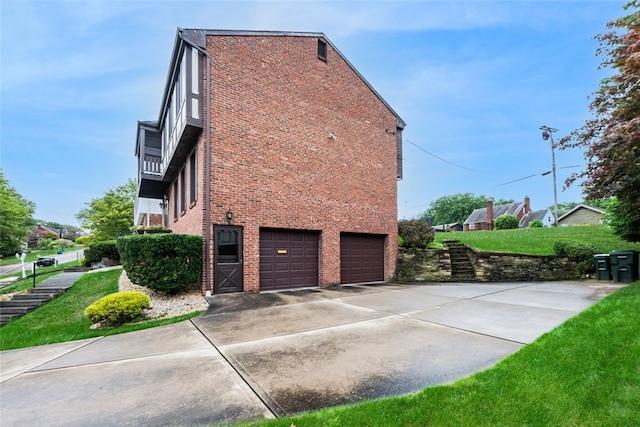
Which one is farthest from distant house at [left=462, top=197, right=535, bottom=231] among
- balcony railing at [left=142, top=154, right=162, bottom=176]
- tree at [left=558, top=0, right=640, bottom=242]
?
balcony railing at [left=142, top=154, right=162, bottom=176]

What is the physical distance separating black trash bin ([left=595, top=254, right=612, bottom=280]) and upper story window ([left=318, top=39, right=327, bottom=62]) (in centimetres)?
1286

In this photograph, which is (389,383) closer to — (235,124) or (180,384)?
(180,384)

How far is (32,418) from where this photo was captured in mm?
2807

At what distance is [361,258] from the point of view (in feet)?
40.6

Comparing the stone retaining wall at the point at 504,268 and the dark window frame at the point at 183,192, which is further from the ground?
the dark window frame at the point at 183,192

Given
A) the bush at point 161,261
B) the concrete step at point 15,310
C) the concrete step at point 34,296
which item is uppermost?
the bush at point 161,261

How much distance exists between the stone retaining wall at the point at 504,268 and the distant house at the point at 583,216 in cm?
3110

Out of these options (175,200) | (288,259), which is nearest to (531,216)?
(288,259)

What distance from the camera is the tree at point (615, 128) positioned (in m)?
6.12

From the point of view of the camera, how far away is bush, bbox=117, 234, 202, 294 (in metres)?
7.61

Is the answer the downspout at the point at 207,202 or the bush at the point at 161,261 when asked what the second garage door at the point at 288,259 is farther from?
the bush at the point at 161,261

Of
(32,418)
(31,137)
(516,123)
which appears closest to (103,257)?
(32,418)

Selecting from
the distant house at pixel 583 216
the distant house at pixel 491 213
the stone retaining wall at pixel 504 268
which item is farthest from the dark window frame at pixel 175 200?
the distant house at pixel 491 213

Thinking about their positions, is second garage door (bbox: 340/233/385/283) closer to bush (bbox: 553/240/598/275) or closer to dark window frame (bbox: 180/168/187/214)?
dark window frame (bbox: 180/168/187/214)
